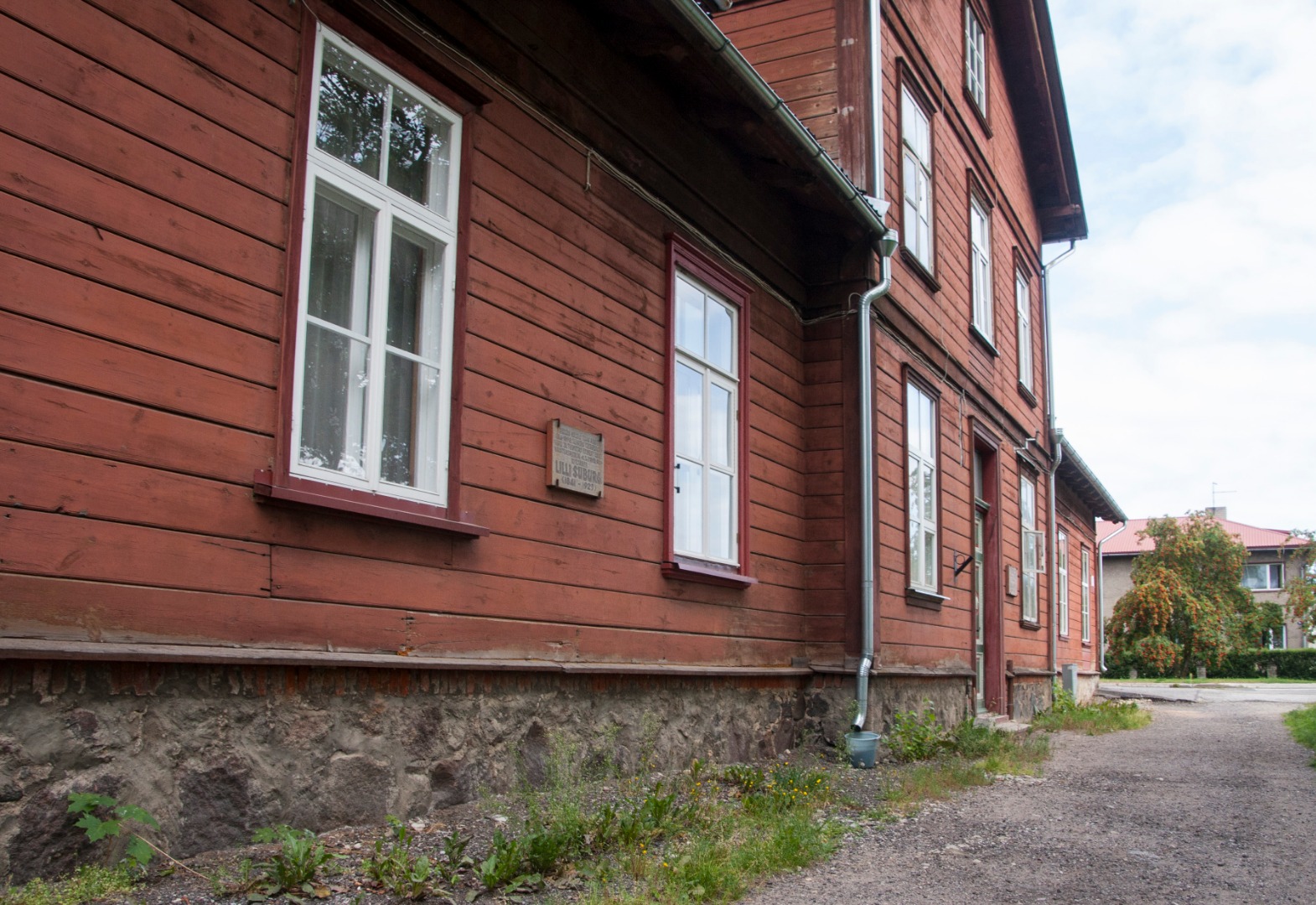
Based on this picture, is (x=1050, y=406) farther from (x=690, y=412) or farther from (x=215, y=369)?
(x=215, y=369)

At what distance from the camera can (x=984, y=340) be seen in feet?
41.3

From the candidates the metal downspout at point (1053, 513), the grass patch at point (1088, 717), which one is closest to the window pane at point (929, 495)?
the grass patch at point (1088, 717)

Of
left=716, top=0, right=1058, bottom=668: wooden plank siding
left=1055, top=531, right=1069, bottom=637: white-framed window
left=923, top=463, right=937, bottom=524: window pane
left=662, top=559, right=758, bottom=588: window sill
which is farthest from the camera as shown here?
left=1055, top=531, right=1069, bottom=637: white-framed window

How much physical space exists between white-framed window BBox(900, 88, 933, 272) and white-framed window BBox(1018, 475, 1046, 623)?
5139 millimetres

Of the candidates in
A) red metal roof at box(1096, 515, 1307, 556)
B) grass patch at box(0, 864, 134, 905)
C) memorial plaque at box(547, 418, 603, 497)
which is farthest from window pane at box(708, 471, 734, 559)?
red metal roof at box(1096, 515, 1307, 556)

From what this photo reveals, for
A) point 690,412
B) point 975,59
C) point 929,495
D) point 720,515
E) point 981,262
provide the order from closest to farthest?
point 690,412 → point 720,515 → point 929,495 → point 981,262 → point 975,59

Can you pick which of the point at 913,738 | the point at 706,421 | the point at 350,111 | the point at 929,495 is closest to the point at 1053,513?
the point at 929,495

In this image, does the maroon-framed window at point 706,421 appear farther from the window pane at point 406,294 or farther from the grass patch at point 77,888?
the grass patch at point 77,888

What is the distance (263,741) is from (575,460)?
2.28 m

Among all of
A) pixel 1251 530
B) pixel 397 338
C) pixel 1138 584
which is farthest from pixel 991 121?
pixel 1251 530

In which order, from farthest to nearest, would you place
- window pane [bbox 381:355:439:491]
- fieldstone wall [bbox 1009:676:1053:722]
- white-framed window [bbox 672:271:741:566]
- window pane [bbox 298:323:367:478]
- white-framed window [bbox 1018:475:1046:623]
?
1. white-framed window [bbox 1018:475:1046:623]
2. fieldstone wall [bbox 1009:676:1053:722]
3. white-framed window [bbox 672:271:741:566]
4. window pane [bbox 381:355:439:491]
5. window pane [bbox 298:323:367:478]

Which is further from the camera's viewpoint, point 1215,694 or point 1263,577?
point 1263,577

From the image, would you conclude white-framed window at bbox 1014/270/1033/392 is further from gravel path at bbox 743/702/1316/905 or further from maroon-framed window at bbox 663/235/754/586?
maroon-framed window at bbox 663/235/754/586

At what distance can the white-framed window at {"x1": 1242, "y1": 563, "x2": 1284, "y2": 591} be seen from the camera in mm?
50781
